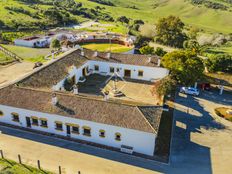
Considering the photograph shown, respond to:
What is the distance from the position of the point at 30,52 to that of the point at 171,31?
Answer: 43222mm

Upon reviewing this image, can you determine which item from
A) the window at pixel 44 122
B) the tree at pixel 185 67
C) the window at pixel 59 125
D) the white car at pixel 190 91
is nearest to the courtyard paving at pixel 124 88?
the tree at pixel 185 67

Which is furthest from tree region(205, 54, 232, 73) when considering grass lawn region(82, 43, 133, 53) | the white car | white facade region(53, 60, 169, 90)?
grass lawn region(82, 43, 133, 53)

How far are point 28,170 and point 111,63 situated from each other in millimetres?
28230

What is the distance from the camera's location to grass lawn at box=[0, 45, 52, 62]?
59.0 meters

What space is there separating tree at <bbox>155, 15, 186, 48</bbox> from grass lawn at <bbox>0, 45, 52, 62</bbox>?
3603 cm

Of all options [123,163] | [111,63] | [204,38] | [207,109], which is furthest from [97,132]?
[204,38]

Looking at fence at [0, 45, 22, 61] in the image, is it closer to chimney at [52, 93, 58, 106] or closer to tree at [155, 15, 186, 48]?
chimney at [52, 93, 58, 106]

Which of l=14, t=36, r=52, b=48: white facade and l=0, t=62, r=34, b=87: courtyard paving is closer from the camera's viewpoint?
l=0, t=62, r=34, b=87: courtyard paving

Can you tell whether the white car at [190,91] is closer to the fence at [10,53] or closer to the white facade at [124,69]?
the white facade at [124,69]

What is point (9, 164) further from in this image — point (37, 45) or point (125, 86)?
point (37, 45)

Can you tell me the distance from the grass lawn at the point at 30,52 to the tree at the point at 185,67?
29.8 metres

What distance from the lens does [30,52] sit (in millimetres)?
64188

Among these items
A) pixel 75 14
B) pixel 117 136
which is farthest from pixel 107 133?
pixel 75 14

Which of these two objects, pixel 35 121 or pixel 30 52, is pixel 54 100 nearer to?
pixel 35 121
